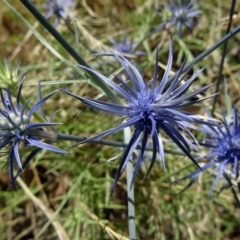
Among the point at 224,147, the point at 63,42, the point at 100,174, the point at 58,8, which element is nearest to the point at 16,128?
the point at 63,42

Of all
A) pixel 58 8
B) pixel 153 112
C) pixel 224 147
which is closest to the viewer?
pixel 153 112

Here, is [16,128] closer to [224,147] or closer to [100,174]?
[224,147]

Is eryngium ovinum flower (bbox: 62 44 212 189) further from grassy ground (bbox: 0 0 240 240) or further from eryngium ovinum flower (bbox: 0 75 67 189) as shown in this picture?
grassy ground (bbox: 0 0 240 240)

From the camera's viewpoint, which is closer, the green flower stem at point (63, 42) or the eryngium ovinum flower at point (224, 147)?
the green flower stem at point (63, 42)

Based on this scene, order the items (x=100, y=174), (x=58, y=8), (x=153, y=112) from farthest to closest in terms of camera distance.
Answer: (x=100, y=174) < (x=58, y=8) < (x=153, y=112)

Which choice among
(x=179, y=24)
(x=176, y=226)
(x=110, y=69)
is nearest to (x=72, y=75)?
(x=110, y=69)

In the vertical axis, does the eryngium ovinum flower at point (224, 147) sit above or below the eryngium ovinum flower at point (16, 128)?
above

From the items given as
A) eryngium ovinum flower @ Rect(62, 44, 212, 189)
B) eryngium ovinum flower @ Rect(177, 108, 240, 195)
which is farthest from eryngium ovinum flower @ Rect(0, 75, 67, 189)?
eryngium ovinum flower @ Rect(177, 108, 240, 195)

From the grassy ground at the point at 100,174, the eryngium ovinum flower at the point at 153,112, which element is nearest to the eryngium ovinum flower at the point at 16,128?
the eryngium ovinum flower at the point at 153,112

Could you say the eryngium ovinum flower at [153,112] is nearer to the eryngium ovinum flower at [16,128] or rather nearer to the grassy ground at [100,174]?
the eryngium ovinum flower at [16,128]

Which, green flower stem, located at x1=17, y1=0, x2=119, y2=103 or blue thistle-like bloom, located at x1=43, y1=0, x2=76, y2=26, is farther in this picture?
blue thistle-like bloom, located at x1=43, y1=0, x2=76, y2=26
